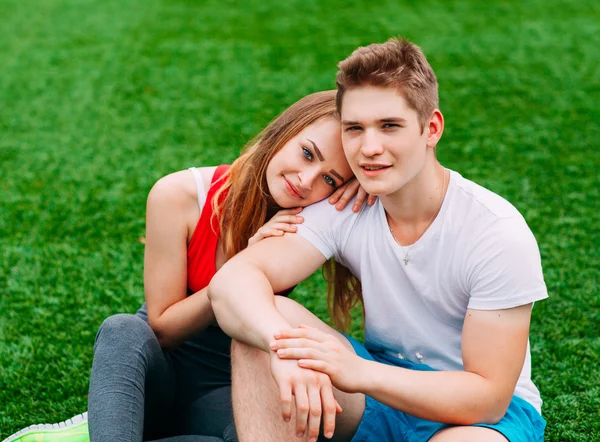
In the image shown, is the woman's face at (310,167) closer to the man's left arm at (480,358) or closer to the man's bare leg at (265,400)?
the man's bare leg at (265,400)

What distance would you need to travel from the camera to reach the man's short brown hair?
2.29 m

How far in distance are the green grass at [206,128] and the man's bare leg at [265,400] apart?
960 millimetres

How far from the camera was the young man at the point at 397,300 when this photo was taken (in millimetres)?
2107

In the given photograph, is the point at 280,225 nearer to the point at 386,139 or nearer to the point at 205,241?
the point at 205,241

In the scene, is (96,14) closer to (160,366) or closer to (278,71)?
(278,71)

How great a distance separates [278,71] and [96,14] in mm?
2762

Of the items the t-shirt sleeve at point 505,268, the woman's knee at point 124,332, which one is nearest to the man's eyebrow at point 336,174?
the t-shirt sleeve at point 505,268

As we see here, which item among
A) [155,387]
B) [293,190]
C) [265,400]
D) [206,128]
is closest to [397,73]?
[293,190]

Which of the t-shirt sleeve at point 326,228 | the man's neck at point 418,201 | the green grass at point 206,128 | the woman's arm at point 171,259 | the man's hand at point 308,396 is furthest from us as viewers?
the green grass at point 206,128

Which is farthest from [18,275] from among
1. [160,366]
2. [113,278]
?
[160,366]

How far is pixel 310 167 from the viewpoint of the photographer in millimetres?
2553

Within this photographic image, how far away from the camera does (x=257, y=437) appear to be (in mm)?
2209

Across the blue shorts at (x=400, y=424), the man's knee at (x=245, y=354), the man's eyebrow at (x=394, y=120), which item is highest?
the man's eyebrow at (x=394, y=120)

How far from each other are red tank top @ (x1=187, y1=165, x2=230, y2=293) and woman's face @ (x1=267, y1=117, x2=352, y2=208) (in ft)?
0.72
